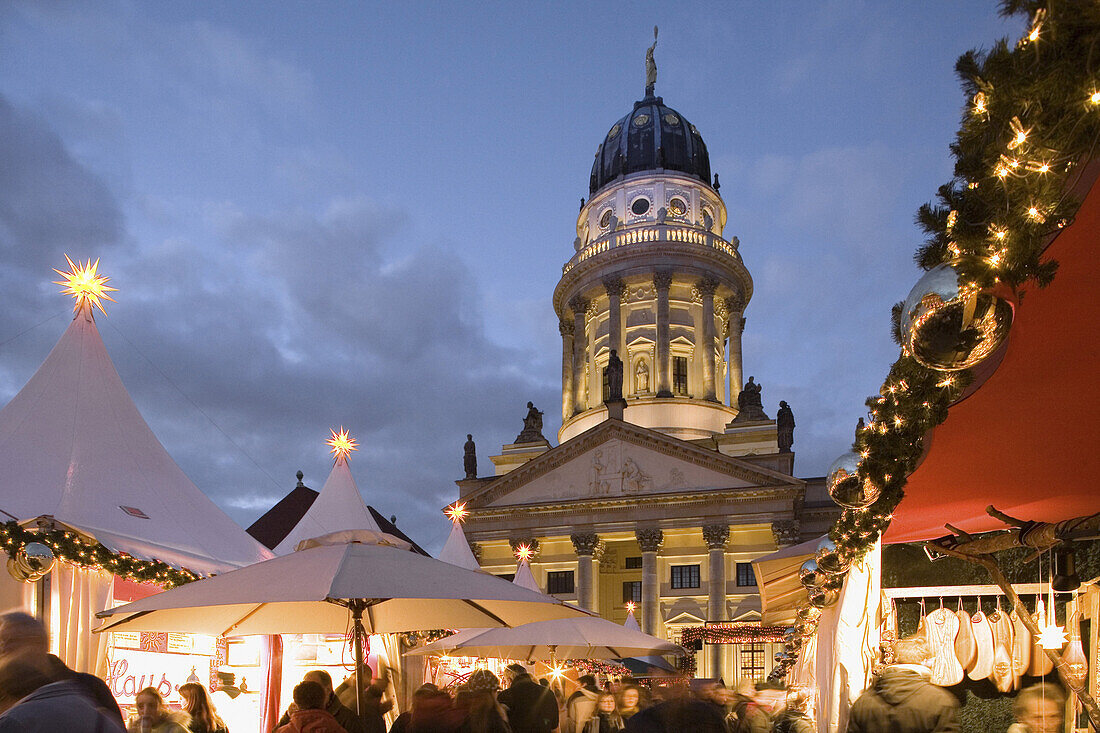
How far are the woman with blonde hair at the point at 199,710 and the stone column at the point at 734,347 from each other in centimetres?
5123

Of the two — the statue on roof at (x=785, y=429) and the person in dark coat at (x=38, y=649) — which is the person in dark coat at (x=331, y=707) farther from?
the statue on roof at (x=785, y=429)

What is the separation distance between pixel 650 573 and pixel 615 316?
16.9 metres

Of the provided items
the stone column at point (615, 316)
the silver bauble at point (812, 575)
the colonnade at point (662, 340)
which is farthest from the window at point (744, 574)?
the silver bauble at point (812, 575)

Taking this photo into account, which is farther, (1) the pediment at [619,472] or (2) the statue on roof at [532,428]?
(2) the statue on roof at [532,428]

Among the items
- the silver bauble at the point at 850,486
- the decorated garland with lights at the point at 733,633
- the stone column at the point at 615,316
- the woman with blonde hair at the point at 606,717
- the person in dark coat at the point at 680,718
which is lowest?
the decorated garland with lights at the point at 733,633

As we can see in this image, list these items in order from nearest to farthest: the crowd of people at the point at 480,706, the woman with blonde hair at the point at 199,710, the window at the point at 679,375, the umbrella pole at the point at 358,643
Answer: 1. the crowd of people at the point at 480,706
2. the woman with blonde hair at the point at 199,710
3. the umbrella pole at the point at 358,643
4. the window at the point at 679,375

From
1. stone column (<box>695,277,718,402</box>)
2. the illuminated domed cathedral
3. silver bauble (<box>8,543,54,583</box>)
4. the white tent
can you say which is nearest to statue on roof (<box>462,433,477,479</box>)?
the illuminated domed cathedral

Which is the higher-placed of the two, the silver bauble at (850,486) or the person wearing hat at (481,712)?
the silver bauble at (850,486)

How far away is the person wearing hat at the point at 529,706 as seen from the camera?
859 centimetres

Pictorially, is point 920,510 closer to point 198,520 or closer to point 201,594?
point 201,594

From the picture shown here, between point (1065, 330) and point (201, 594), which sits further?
point (201, 594)

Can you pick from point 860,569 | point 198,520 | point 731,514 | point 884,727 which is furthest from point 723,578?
point 884,727

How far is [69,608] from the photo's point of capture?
10148mm

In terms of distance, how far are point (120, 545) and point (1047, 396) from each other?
29.5 ft
